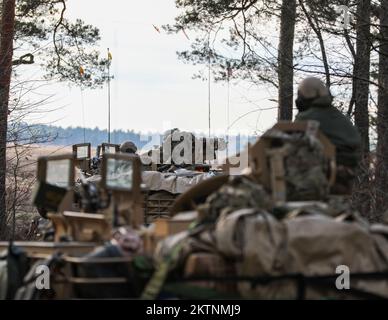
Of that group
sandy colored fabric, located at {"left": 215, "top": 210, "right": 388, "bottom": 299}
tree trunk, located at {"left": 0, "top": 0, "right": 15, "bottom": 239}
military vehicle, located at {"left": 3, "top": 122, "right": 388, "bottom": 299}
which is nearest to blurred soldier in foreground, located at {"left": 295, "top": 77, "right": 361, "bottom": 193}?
military vehicle, located at {"left": 3, "top": 122, "right": 388, "bottom": 299}

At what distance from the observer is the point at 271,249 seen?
20.1ft

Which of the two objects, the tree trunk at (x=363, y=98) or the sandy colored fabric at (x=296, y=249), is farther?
the tree trunk at (x=363, y=98)

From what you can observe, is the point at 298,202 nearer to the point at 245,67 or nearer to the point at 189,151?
the point at 245,67

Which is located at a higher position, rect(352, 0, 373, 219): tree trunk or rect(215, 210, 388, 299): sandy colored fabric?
rect(352, 0, 373, 219): tree trunk

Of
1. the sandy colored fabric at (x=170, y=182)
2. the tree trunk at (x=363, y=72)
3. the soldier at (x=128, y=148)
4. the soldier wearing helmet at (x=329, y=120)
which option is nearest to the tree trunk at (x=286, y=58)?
the tree trunk at (x=363, y=72)

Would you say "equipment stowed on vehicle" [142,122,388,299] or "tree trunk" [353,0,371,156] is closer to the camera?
"equipment stowed on vehicle" [142,122,388,299]

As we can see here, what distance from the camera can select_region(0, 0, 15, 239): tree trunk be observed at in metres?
19.4

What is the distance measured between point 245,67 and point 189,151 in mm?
2624

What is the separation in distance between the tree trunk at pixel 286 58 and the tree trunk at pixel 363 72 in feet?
4.08

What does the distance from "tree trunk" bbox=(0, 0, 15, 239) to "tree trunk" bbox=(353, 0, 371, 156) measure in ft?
21.4

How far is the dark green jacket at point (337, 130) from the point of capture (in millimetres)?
8648

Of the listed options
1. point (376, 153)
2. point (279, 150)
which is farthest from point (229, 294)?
point (376, 153)

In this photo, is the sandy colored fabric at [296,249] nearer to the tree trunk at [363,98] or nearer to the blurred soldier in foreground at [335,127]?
the blurred soldier in foreground at [335,127]

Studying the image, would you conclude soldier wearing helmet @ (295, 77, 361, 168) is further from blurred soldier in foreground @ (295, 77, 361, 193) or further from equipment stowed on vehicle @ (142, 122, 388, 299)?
equipment stowed on vehicle @ (142, 122, 388, 299)
